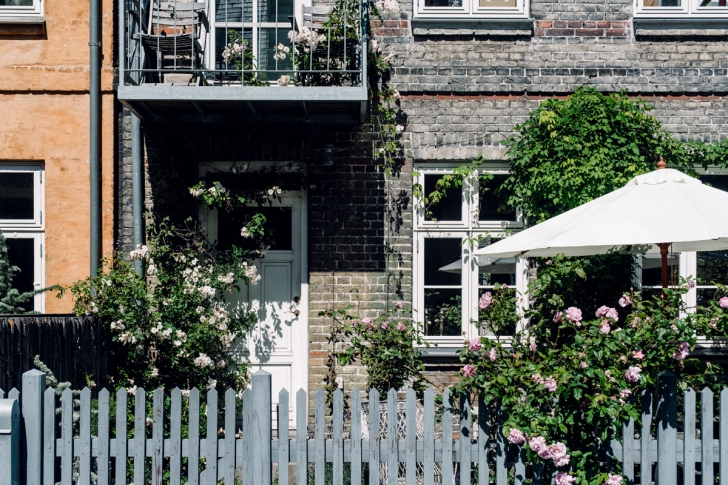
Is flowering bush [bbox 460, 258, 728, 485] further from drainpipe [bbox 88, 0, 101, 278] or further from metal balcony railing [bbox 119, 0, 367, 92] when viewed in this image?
drainpipe [bbox 88, 0, 101, 278]

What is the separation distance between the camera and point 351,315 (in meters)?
8.28


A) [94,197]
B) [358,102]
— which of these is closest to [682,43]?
[358,102]

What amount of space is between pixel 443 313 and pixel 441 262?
522 millimetres

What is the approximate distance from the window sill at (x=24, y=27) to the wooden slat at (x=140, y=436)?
4.58m

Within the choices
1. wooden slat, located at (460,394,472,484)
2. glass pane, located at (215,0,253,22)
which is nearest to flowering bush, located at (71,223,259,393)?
glass pane, located at (215,0,253,22)

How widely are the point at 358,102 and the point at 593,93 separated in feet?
7.73

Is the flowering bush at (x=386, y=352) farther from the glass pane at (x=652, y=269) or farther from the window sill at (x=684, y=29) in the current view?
the window sill at (x=684, y=29)

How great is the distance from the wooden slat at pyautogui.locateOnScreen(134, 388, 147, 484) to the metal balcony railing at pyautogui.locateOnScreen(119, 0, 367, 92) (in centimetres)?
313

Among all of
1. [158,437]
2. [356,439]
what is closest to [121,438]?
[158,437]

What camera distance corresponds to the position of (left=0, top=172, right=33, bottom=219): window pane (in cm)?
823

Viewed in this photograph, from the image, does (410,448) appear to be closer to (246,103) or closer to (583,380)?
(583,380)

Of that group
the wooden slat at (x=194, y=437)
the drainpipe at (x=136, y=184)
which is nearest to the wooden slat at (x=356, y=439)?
the wooden slat at (x=194, y=437)

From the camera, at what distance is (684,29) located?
8.38 metres

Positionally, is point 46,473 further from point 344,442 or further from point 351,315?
point 351,315
